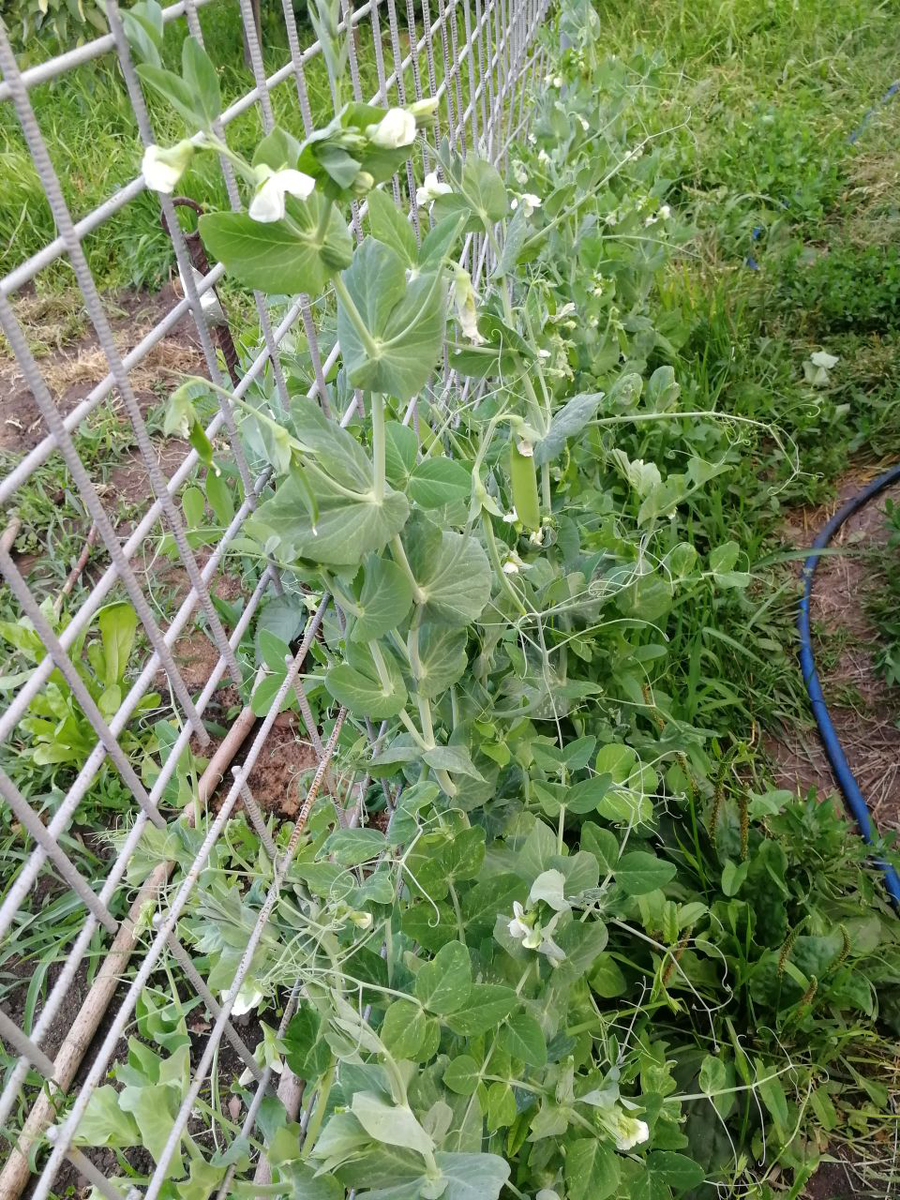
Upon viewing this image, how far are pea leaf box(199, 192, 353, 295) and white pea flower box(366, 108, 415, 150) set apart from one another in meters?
0.05

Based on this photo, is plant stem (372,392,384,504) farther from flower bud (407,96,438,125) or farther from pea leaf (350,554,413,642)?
flower bud (407,96,438,125)

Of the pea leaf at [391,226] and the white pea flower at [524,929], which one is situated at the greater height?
the pea leaf at [391,226]

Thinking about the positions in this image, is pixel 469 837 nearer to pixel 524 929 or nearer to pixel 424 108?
pixel 524 929

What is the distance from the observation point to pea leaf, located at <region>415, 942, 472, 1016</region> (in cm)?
67

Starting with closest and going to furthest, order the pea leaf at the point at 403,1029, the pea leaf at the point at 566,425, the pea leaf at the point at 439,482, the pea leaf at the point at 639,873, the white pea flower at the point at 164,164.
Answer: the white pea flower at the point at 164,164 < the pea leaf at the point at 403,1029 < the pea leaf at the point at 439,482 < the pea leaf at the point at 639,873 < the pea leaf at the point at 566,425

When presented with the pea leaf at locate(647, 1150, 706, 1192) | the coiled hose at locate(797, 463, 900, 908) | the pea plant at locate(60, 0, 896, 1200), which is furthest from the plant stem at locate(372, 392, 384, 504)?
the coiled hose at locate(797, 463, 900, 908)

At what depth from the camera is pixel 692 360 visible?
205 cm

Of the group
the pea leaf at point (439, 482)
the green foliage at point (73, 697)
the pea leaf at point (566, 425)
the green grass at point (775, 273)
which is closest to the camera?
the pea leaf at point (439, 482)

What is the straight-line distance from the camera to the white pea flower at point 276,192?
0.46 meters

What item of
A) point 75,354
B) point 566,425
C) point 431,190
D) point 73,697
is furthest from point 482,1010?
point 75,354

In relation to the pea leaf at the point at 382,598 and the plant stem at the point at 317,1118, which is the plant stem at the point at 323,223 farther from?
the plant stem at the point at 317,1118

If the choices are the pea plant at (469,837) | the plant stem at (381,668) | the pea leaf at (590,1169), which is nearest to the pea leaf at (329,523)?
the pea plant at (469,837)

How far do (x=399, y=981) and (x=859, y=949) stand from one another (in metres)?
0.69

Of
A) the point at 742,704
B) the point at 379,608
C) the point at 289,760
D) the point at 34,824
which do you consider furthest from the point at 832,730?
the point at 34,824
